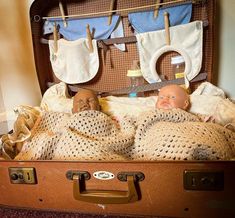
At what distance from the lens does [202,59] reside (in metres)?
0.98

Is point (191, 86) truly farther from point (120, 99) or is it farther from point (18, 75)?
point (18, 75)

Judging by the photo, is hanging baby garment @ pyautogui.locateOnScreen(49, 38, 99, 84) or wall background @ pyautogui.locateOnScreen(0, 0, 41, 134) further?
wall background @ pyautogui.locateOnScreen(0, 0, 41, 134)

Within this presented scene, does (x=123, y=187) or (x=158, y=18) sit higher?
(x=158, y=18)

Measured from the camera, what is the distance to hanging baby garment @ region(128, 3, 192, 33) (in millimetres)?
934

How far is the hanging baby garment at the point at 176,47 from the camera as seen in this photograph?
94 centimetres

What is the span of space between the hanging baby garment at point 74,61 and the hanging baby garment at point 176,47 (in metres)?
0.20

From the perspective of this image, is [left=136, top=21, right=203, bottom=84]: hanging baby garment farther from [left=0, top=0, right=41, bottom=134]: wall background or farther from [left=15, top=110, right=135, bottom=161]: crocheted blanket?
[left=0, top=0, right=41, bottom=134]: wall background

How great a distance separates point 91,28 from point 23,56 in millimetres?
423

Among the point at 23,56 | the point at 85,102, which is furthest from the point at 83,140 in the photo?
the point at 23,56

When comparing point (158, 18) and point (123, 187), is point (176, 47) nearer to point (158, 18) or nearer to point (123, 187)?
point (158, 18)

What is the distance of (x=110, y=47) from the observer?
105cm

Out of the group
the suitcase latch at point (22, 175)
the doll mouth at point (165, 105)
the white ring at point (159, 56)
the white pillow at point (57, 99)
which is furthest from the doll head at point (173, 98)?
the suitcase latch at point (22, 175)

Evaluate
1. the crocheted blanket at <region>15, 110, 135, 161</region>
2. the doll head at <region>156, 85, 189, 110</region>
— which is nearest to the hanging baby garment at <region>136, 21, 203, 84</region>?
the doll head at <region>156, 85, 189, 110</region>

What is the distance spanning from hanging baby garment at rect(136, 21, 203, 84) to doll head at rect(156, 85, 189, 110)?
0.34 feet
